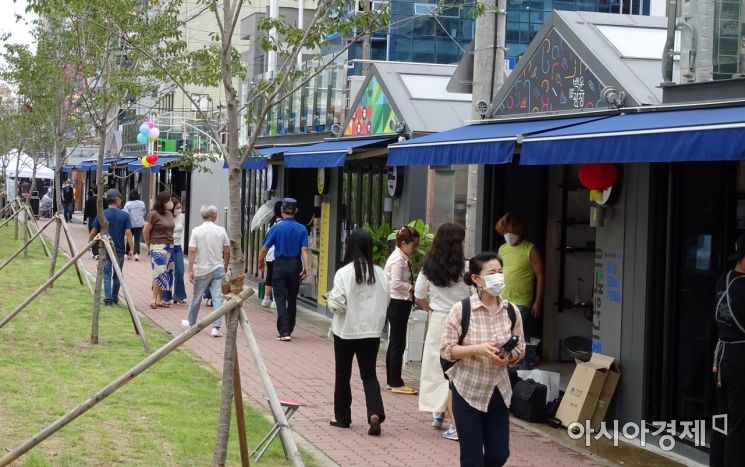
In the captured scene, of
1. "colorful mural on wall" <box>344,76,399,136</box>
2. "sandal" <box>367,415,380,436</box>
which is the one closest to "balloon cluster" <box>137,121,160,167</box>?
"colorful mural on wall" <box>344,76,399,136</box>

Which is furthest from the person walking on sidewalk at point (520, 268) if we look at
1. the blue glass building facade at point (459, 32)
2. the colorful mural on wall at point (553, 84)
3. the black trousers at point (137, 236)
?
the blue glass building facade at point (459, 32)

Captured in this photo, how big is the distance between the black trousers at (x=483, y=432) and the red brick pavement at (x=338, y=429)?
6.26 ft

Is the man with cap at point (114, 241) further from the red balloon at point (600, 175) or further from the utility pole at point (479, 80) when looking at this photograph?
the red balloon at point (600, 175)

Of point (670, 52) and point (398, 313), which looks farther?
point (398, 313)

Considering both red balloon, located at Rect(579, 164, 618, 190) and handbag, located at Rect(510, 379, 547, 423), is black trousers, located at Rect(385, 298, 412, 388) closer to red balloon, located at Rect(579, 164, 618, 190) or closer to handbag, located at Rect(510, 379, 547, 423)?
handbag, located at Rect(510, 379, 547, 423)

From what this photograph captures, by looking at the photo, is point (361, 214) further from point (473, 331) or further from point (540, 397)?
point (473, 331)

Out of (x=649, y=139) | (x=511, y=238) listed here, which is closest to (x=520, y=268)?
(x=511, y=238)

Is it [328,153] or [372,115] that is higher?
[372,115]

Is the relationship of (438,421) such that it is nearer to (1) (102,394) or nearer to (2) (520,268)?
(2) (520,268)

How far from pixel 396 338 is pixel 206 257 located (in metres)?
4.25

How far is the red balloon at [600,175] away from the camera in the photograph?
10.2 meters

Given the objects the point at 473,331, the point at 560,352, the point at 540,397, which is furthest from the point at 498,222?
the point at 473,331

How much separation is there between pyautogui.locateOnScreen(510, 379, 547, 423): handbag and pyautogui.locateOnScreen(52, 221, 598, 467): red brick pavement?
220 millimetres

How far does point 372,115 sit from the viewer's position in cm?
1691
